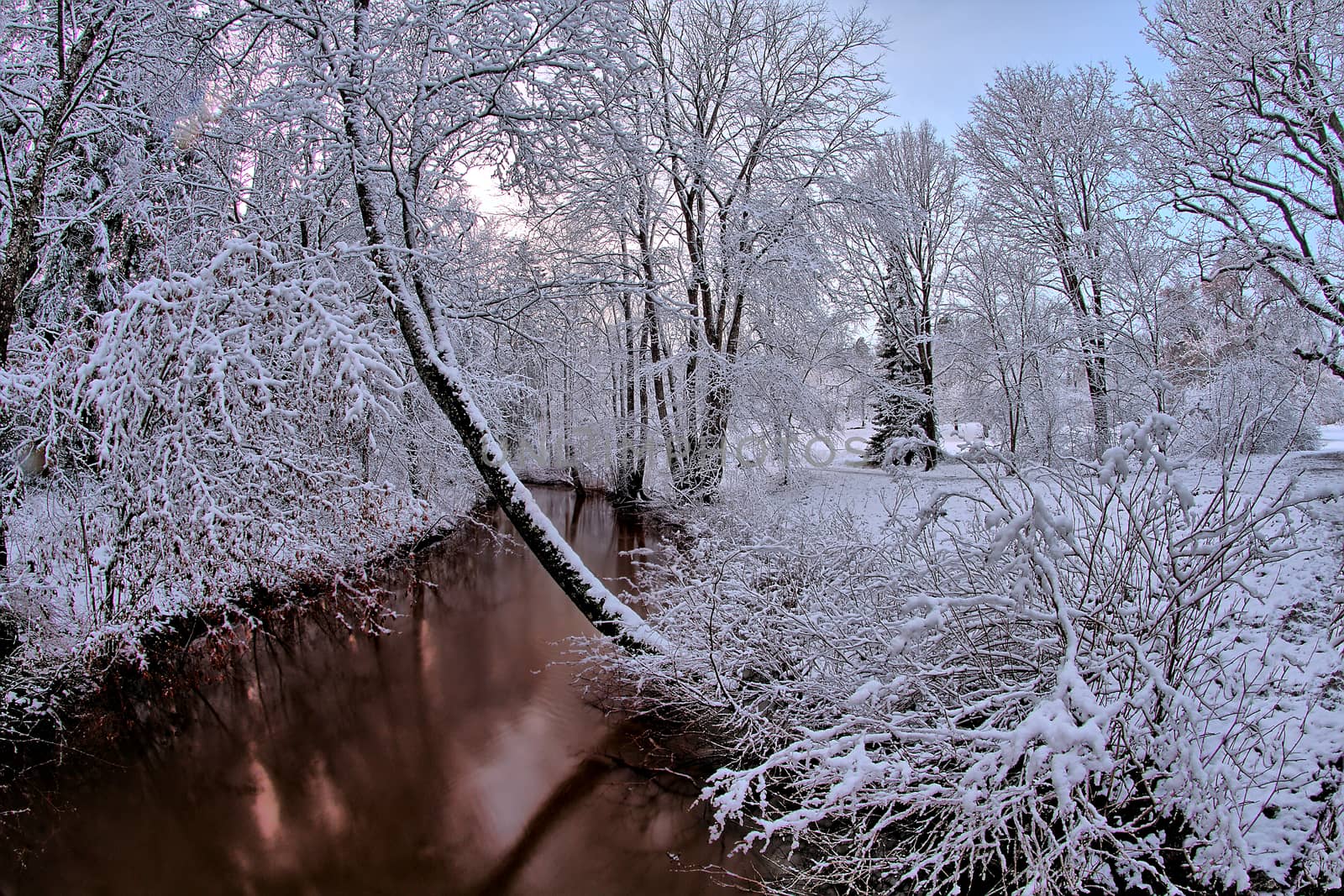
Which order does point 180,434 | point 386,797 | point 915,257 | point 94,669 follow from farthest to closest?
point 915,257, point 94,669, point 180,434, point 386,797

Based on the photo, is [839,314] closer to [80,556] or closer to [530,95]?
[530,95]

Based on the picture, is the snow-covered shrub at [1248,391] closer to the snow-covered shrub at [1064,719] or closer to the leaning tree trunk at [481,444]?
the snow-covered shrub at [1064,719]

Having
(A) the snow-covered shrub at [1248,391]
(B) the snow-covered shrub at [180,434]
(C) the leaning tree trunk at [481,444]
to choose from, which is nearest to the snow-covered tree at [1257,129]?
(A) the snow-covered shrub at [1248,391]

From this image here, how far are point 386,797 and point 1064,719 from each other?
4.97 m

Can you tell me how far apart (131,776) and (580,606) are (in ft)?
13.2

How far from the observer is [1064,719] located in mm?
2285

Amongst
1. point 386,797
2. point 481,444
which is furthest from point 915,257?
point 386,797

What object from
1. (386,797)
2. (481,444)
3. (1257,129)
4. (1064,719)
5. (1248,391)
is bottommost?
(386,797)

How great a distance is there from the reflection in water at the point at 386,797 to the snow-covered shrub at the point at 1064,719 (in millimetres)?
1146

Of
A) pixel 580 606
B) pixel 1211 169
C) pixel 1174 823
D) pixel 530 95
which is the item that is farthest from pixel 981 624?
pixel 1211 169

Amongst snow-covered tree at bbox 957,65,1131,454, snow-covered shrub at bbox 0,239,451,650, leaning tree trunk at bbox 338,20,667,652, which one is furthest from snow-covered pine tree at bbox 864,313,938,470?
snow-covered shrub at bbox 0,239,451,650

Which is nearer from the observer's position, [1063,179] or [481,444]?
[481,444]

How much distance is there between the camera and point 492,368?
12359 mm

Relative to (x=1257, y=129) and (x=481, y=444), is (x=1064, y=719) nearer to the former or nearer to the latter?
(x=481, y=444)
